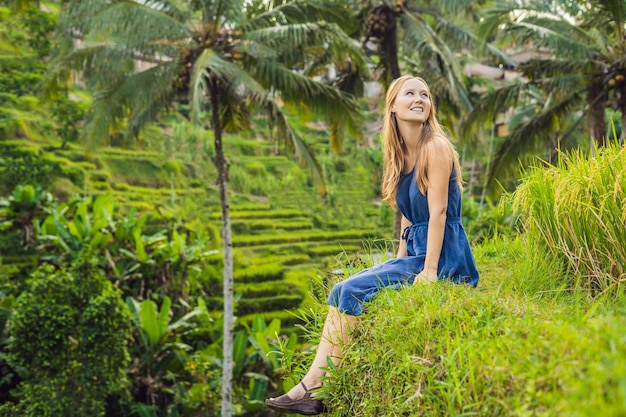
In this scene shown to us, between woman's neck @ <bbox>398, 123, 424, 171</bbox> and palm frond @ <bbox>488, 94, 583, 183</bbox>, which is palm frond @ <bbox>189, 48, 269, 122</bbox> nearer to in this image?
palm frond @ <bbox>488, 94, 583, 183</bbox>

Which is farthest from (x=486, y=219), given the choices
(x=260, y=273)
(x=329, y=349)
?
(x=329, y=349)

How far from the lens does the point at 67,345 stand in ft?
31.1

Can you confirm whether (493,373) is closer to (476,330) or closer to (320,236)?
(476,330)

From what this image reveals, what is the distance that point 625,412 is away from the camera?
56.3 inches

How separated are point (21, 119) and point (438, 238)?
13572 mm

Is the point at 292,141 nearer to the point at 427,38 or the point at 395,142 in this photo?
the point at 427,38

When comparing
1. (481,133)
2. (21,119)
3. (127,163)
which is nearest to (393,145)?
(481,133)

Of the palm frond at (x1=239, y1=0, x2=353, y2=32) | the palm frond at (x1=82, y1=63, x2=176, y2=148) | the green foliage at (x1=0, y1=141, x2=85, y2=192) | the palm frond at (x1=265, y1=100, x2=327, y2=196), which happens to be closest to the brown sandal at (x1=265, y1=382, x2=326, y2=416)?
the palm frond at (x1=265, y1=100, x2=327, y2=196)

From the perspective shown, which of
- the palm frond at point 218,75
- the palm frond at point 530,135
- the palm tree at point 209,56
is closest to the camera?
the palm frond at point 218,75

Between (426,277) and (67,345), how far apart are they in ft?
25.5

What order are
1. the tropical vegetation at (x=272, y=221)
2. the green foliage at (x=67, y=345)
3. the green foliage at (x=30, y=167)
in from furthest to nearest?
1. the green foliage at (x=30, y=167)
2. the green foliage at (x=67, y=345)
3. the tropical vegetation at (x=272, y=221)

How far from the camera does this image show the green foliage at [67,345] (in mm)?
9242

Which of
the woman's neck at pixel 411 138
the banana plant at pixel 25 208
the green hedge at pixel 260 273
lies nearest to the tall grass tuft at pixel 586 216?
the woman's neck at pixel 411 138

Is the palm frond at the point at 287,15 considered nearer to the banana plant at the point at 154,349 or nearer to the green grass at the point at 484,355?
the banana plant at the point at 154,349
